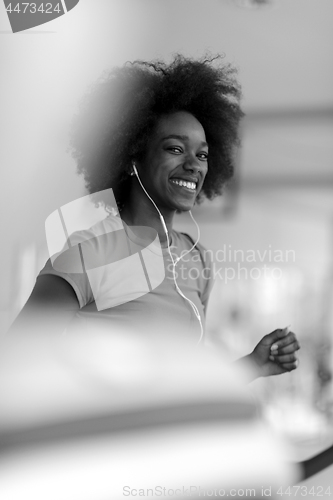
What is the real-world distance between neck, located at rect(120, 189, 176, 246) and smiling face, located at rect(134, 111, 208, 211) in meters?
0.01

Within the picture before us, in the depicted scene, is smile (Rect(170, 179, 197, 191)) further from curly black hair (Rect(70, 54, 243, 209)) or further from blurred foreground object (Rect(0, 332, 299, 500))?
blurred foreground object (Rect(0, 332, 299, 500))

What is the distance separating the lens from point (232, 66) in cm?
90

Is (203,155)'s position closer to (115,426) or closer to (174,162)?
(174,162)

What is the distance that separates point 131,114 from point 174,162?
11 cm

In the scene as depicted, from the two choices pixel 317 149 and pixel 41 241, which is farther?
pixel 317 149

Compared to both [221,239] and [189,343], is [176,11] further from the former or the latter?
[189,343]

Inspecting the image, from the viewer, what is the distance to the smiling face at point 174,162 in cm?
84

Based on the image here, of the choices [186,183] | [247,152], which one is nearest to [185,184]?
[186,183]

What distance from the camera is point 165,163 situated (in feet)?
2.76

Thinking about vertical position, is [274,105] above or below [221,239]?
above

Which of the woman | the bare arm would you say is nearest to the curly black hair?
the woman

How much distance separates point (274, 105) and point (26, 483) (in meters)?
0.74

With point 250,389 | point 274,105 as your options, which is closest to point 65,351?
point 250,389

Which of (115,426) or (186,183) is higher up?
(186,183)
